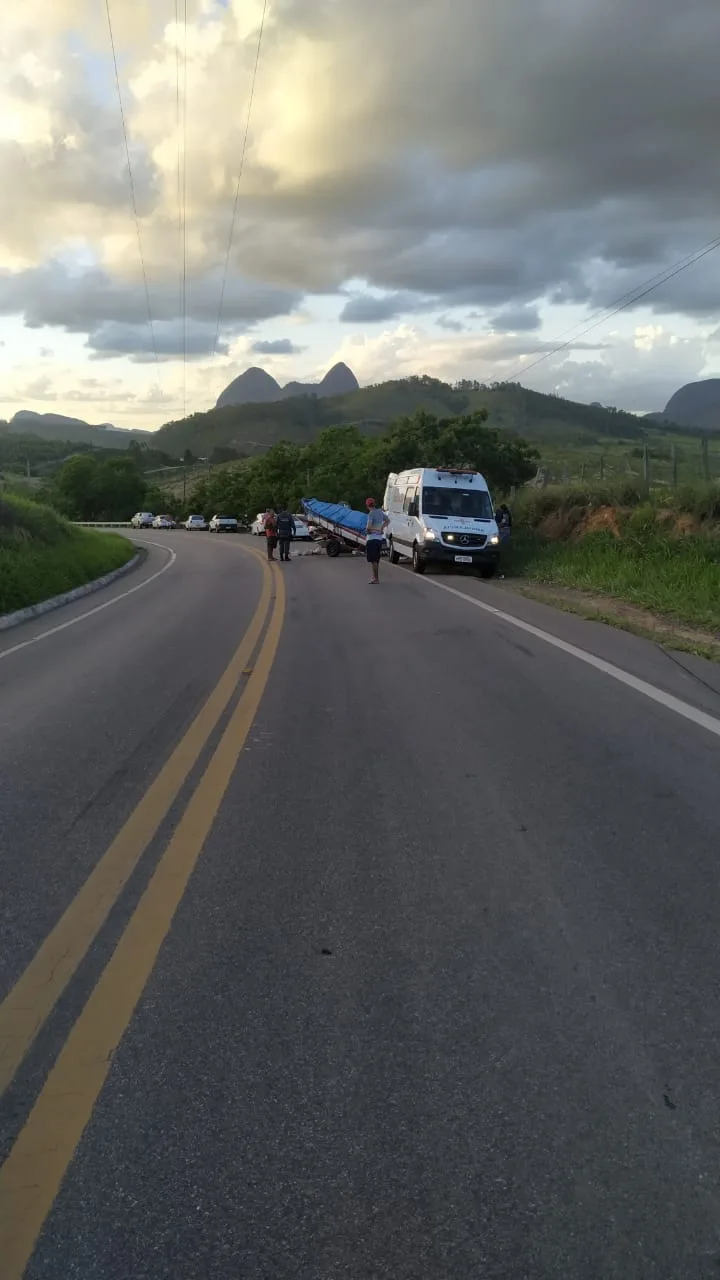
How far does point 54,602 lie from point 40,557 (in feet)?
13.8

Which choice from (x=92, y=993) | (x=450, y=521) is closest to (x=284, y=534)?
(x=450, y=521)

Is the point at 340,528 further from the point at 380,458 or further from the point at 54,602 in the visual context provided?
the point at 380,458

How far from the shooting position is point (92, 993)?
349 centimetres

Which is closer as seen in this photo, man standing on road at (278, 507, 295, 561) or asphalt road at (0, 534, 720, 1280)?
asphalt road at (0, 534, 720, 1280)

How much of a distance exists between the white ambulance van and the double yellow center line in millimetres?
17528

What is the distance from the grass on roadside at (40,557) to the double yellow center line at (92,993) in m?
13.7

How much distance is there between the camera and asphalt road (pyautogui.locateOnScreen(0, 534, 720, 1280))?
2.40 meters

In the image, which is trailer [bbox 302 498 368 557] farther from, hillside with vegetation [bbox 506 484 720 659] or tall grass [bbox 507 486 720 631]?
tall grass [bbox 507 486 720 631]

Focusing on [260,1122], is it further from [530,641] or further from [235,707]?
[530,641]

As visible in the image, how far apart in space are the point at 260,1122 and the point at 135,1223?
0.46 metres

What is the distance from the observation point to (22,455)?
163875 millimetres

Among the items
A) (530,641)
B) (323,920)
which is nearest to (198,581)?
(530,641)

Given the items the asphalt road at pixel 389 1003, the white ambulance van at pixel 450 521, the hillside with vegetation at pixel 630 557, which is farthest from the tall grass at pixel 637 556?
the asphalt road at pixel 389 1003

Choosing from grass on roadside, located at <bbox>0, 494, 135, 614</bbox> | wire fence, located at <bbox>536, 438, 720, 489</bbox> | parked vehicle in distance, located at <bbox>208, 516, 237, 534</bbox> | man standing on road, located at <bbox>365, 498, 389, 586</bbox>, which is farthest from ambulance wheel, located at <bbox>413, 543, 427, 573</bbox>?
parked vehicle in distance, located at <bbox>208, 516, 237, 534</bbox>
